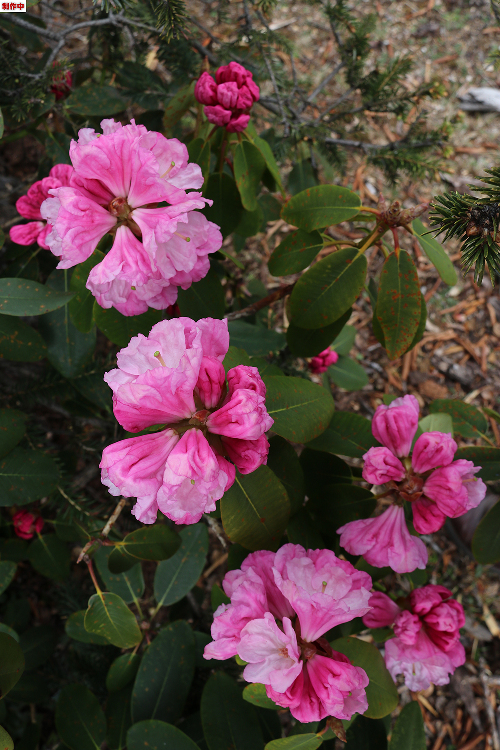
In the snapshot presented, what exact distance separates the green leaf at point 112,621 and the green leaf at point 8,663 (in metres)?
0.16

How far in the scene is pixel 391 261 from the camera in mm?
1170

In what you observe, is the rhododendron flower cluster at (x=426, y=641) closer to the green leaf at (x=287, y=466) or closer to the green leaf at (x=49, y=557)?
the green leaf at (x=287, y=466)

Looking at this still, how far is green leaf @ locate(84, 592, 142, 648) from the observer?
3.78 feet

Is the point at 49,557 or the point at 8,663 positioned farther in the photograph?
the point at 49,557

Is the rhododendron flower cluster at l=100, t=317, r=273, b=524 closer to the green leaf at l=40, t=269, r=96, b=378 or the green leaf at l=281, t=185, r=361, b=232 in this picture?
the green leaf at l=281, t=185, r=361, b=232

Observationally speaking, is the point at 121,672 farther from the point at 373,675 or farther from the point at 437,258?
the point at 437,258

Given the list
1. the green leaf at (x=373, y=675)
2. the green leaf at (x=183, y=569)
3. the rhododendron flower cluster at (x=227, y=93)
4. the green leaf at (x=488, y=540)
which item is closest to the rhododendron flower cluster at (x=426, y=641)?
the green leaf at (x=373, y=675)

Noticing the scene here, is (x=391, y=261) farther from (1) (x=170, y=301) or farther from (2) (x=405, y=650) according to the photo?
(2) (x=405, y=650)

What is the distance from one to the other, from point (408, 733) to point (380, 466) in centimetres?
73

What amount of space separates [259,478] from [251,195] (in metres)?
0.79

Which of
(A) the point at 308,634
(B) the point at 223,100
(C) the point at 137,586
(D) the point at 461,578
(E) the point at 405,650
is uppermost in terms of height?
(B) the point at 223,100

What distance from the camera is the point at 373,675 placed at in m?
1.12

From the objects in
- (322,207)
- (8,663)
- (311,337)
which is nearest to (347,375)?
(311,337)

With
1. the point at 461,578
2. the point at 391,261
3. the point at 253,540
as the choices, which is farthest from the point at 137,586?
the point at 461,578
